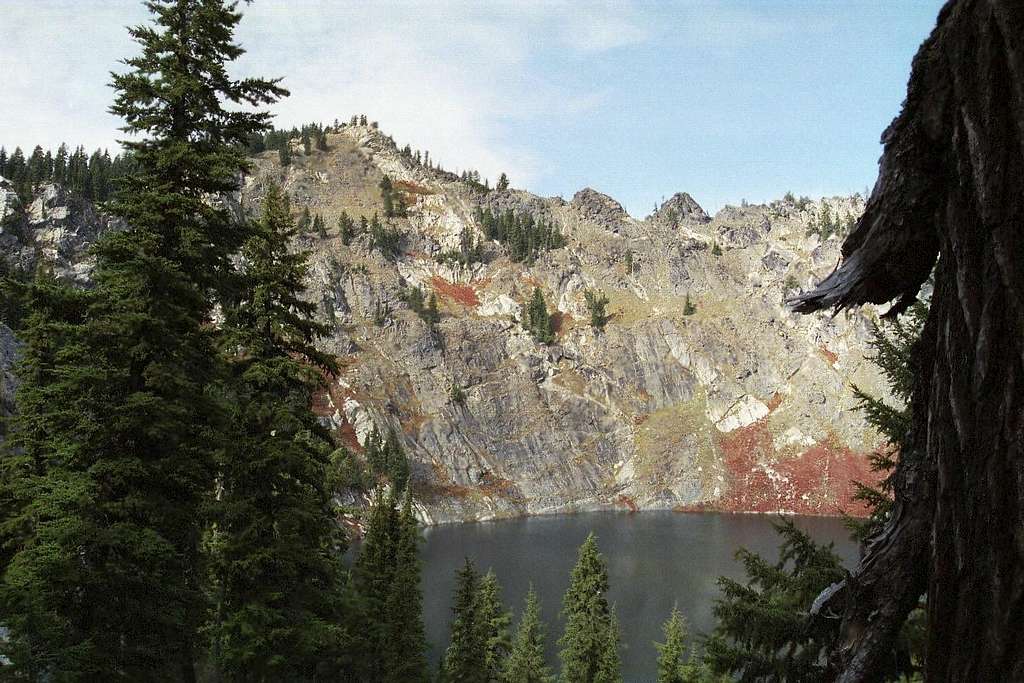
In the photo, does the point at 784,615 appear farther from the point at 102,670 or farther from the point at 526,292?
the point at 526,292

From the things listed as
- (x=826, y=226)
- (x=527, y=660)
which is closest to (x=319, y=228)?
(x=826, y=226)

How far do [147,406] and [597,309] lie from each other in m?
136

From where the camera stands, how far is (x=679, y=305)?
149875mm

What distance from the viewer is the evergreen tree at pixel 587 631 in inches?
1256

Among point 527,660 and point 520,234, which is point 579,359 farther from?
point 527,660

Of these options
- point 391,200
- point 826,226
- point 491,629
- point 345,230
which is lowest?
point 491,629

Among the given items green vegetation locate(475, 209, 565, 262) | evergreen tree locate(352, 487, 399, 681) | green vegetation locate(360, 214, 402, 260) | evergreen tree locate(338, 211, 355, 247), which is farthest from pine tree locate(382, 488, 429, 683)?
green vegetation locate(475, 209, 565, 262)

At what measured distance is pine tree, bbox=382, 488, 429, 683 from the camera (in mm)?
27688

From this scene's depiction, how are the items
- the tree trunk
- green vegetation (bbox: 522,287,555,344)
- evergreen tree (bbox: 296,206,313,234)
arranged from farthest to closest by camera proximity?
evergreen tree (bbox: 296,206,313,234), green vegetation (bbox: 522,287,555,344), the tree trunk

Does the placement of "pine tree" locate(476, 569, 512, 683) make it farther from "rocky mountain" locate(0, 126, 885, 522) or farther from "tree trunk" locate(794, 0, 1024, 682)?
"rocky mountain" locate(0, 126, 885, 522)

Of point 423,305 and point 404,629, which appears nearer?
point 404,629

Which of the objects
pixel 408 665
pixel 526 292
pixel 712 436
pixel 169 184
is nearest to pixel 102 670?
pixel 169 184

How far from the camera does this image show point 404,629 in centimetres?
2845

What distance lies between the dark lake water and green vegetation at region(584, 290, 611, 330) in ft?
154
